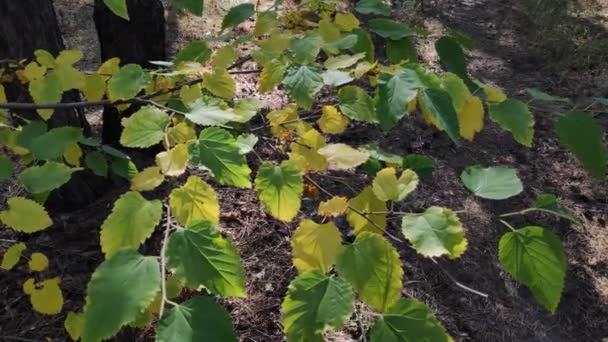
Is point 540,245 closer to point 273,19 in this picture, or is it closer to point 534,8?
point 273,19

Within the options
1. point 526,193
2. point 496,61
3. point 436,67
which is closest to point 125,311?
point 526,193

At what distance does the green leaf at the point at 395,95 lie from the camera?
2.72ft

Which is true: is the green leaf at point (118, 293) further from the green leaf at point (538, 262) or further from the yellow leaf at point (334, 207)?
the green leaf at point (538, 262)

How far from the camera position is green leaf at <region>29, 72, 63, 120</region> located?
1153 mm

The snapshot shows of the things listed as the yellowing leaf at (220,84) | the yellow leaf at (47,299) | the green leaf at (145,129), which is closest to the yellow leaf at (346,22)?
the yellowing leaf at (220,84)

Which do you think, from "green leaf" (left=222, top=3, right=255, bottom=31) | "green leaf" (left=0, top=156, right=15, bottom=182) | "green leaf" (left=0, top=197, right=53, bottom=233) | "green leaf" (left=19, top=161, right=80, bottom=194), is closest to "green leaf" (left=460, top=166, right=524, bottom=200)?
"green leaf" (left=222, top=3, right=255, bottom=31)

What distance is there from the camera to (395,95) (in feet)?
2.77

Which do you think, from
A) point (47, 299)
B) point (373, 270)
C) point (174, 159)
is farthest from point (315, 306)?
point (47, 299)

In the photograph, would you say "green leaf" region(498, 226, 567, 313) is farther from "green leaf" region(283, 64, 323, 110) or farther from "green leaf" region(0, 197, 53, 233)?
"green leaf" region(0, 197, 53, 233)

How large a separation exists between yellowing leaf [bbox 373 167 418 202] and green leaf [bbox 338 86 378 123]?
192 mm

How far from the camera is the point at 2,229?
2.53 m

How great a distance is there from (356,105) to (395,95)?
207 millimetres

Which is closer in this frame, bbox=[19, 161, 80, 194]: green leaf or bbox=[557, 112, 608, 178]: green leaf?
bbox=[557, 112, 608, 178]: green leaf

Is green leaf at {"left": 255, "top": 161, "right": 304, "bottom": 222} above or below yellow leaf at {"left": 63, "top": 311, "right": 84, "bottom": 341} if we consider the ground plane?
above
